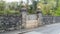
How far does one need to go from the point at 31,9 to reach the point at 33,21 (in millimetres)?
6704

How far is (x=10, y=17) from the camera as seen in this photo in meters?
17.8

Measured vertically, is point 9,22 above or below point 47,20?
above

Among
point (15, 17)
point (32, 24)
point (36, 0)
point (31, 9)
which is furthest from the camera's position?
point (36, 0)

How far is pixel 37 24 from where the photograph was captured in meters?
20.7

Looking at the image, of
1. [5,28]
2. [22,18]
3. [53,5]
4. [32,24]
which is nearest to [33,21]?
[32,24]

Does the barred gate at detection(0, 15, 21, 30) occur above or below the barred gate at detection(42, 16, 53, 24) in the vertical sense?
above

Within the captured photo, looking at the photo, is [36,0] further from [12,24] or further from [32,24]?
[12,24]

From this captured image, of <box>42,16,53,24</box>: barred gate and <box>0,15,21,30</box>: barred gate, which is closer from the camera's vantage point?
<box>0,15,21,30</box>: barred gate

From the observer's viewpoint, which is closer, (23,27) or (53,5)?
(23,27)

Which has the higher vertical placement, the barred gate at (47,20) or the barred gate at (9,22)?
the barred gate at (9,22)

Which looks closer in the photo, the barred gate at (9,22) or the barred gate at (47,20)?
the barred gate at (9,22)

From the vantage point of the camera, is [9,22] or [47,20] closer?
[9,22]

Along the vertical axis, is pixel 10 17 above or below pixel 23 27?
above

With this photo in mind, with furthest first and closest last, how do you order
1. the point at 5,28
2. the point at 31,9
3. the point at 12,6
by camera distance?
the point at 31,9, the point at 12,6, the point at 5,28
